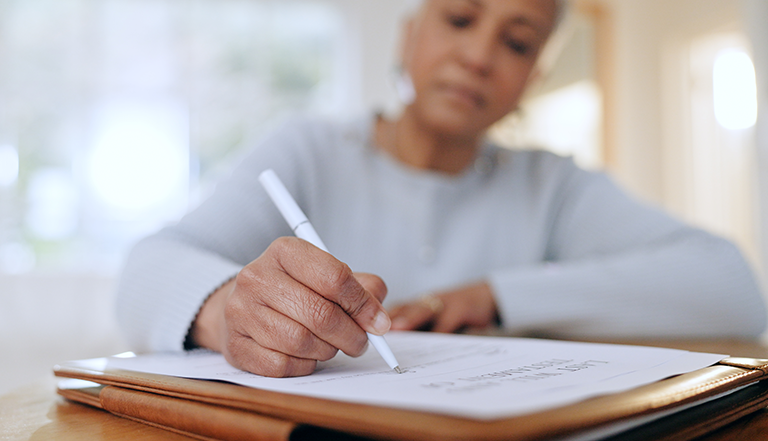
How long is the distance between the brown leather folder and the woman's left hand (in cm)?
37

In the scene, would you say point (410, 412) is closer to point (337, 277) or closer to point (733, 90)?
point (337, 277)

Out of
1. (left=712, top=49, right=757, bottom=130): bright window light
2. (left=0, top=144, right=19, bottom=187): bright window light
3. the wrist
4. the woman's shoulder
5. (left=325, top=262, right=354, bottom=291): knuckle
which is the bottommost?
the wrist

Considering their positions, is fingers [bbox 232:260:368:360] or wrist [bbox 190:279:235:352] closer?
fingers [bbox 232:260:368:360]

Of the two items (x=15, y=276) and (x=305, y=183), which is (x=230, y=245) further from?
(x=15, y=276)

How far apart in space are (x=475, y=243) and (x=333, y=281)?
0.65 metres

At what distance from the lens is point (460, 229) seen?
95 centimetres

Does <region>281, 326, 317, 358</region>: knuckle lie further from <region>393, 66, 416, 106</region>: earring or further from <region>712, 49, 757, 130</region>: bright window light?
<region>712, 49, 757, 130</region>: bright window light

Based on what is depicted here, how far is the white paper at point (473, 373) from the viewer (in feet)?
0.72

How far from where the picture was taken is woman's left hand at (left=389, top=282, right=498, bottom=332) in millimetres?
663

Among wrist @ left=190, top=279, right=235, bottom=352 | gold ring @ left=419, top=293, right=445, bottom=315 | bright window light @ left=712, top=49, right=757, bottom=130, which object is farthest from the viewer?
bright window light @ left=712, top=49, right=757, bottom=130

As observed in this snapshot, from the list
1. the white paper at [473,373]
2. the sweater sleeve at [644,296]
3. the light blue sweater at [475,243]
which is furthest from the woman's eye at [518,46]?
the white paper at [473,373]

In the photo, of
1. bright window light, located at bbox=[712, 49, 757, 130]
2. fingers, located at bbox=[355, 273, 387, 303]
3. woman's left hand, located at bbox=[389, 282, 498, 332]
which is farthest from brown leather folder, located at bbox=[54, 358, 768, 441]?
bright window light, located at bbox=[712, 49, 757, 130]

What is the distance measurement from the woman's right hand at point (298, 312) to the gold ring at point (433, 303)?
35 centimetres

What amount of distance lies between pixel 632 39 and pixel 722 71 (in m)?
0.51
